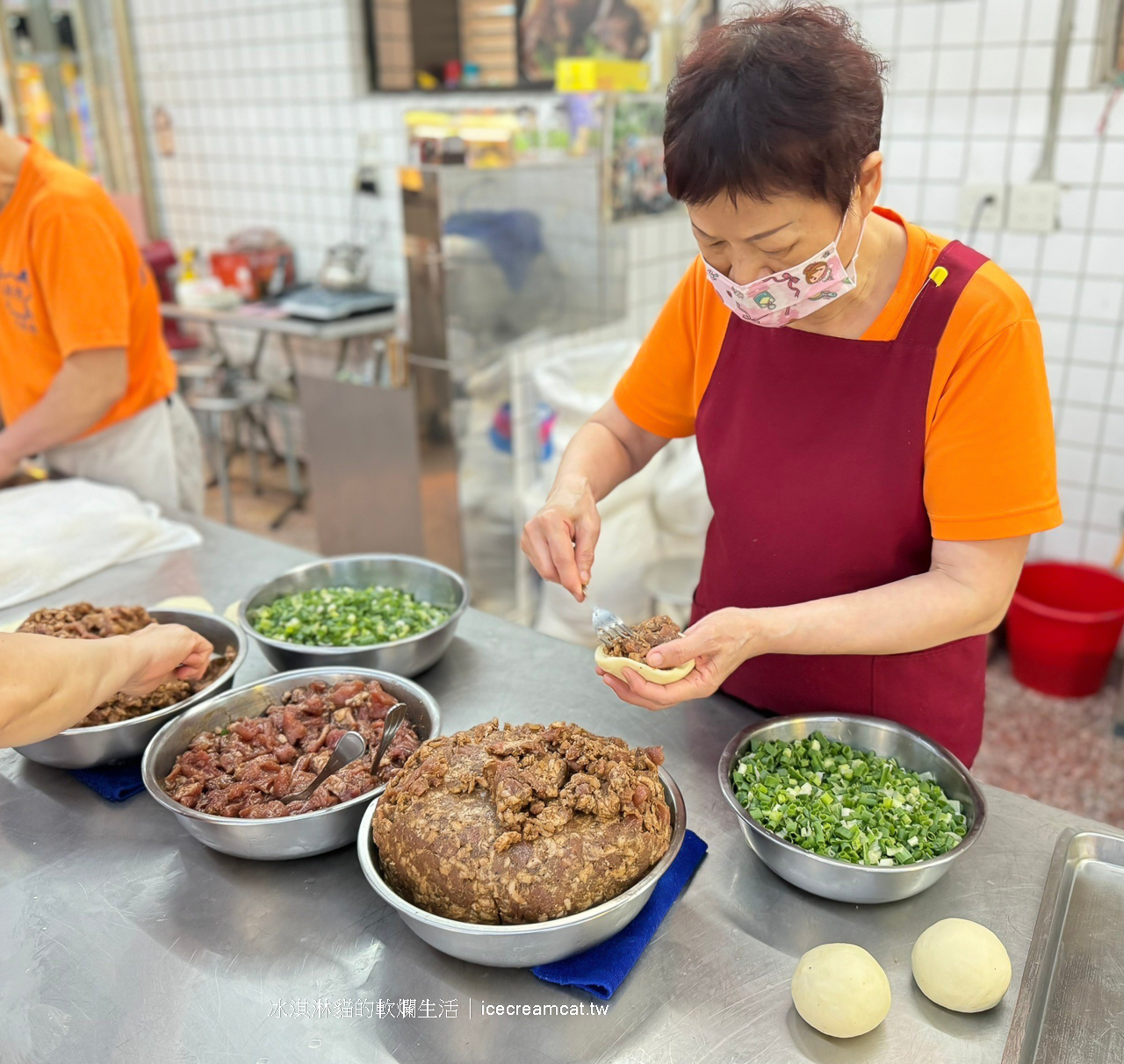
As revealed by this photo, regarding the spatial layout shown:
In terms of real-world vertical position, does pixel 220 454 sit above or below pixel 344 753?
below

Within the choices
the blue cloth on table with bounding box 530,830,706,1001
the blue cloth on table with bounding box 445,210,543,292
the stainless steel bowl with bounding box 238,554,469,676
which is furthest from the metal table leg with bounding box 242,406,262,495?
the blue cloth on table with bounding box 530,830,706,1001

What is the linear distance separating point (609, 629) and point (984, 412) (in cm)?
62

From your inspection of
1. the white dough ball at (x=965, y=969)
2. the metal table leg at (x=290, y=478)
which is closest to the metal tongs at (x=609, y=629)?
the white dough ball at (x=965, y=969)

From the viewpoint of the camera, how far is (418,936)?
122cm

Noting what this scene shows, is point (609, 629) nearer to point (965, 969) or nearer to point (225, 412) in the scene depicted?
point (965, 969)

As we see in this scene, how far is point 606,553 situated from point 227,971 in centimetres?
254

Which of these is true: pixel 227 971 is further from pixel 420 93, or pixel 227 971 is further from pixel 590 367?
pixel 420 93

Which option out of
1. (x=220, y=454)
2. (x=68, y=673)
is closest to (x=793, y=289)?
(x=68, y=673)

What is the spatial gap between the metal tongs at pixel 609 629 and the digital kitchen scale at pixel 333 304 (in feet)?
13.3

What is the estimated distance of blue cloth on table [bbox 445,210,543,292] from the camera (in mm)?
3762

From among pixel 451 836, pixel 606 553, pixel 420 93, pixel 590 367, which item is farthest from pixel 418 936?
pixel 420 93

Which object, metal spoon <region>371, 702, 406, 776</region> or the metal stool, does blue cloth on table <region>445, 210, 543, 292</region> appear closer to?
the metal stool

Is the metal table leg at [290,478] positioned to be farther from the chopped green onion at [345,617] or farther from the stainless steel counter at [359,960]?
the stainless steel counter at [359,960]

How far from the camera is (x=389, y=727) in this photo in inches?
57.9
